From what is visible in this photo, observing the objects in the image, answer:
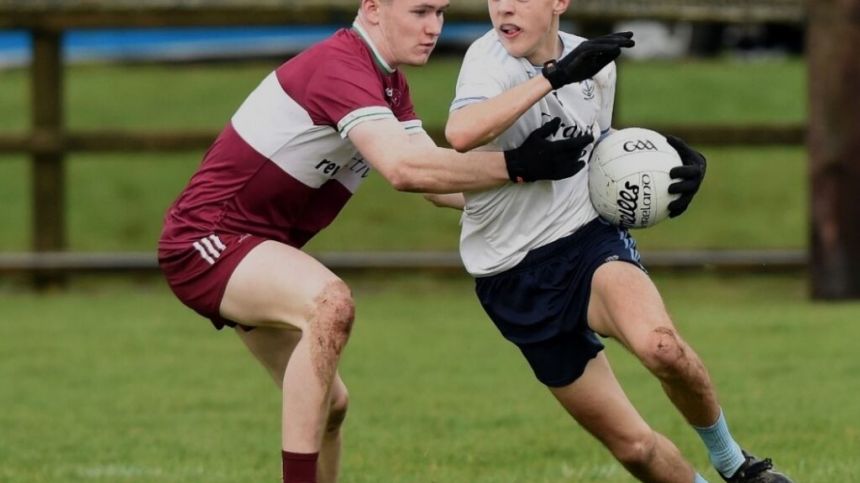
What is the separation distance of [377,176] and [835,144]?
6.55 metres

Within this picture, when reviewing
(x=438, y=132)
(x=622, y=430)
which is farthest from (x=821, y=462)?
(x=438, y=132)

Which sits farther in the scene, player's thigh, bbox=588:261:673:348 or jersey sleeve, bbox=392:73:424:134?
jersey sleeve, bbox=392:73:424:134

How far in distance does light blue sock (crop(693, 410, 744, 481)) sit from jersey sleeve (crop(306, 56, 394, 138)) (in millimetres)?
1395

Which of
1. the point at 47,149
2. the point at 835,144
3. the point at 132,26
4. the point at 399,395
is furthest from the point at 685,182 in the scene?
the point at 47,149

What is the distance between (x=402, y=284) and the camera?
539 inches

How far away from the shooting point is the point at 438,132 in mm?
12297

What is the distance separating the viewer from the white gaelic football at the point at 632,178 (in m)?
5.64

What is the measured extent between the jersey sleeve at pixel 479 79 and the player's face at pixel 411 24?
145 millimetres

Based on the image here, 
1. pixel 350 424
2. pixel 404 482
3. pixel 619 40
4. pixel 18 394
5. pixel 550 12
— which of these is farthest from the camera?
pixel 18 394

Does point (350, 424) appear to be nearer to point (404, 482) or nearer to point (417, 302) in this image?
point (404, 482)

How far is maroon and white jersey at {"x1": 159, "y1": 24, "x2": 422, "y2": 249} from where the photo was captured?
18.4ft

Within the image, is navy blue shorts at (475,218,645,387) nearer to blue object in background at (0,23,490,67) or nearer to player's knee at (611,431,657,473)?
player's knee at (611,431,657,473)

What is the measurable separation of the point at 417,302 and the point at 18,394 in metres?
4.15

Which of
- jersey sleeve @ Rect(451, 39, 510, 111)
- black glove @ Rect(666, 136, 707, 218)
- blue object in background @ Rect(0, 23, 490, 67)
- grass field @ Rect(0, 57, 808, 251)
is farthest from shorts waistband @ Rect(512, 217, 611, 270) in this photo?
blue object in background @ Rect(0, 23, 490, 67)
